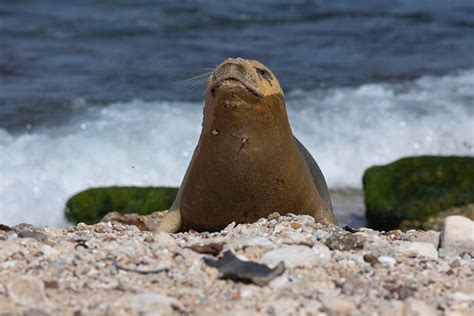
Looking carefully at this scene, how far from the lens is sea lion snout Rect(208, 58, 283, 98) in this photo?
726 cm

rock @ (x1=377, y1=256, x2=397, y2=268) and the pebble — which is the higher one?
the pebble

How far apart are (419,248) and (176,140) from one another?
26.1 ft

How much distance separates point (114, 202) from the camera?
10.4m

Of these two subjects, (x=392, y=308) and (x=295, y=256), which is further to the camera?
(x=295, y=256)

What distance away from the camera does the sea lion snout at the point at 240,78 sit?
726 centimetres

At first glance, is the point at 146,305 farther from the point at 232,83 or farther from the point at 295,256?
the point at 232,83

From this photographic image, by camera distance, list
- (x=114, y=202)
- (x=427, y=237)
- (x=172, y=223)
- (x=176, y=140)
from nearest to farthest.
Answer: (x=427, y=237), (x=172, y=223), (x=114, y=202), (x=176, y=140)

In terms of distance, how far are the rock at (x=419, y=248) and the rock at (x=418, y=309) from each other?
874 mm

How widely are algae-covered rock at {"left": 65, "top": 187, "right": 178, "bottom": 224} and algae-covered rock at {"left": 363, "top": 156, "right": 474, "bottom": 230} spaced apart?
6.04ft

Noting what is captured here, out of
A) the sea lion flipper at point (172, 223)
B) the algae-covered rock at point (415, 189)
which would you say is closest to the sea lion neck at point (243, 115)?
the sea lion flipper at point (172, 223)

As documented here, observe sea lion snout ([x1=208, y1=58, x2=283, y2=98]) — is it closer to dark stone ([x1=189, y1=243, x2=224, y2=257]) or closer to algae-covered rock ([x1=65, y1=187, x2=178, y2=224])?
dark stone ([x1=189, y1=243, x2=224, y2=257])

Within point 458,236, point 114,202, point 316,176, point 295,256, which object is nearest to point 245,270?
point 295,256

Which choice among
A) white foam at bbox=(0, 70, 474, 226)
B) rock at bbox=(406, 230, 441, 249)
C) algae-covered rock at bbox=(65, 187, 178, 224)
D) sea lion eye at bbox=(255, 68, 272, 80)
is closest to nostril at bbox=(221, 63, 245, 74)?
sea lion eye at bbox=(255, 68, 272, 80)

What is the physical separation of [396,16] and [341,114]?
7.99 meters
